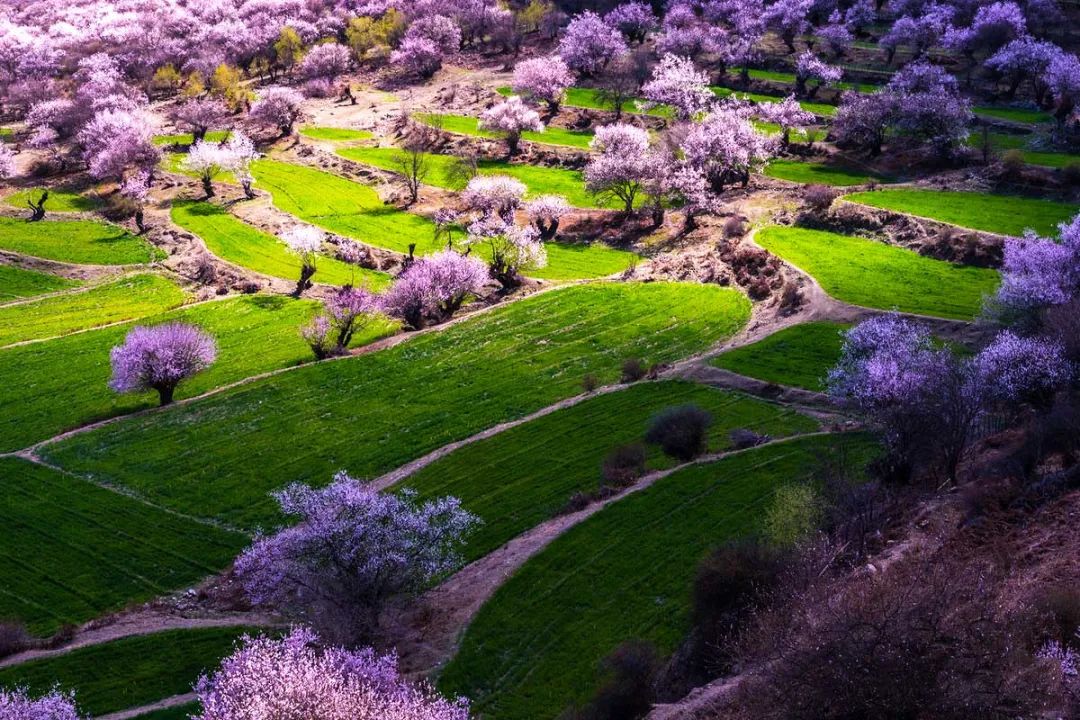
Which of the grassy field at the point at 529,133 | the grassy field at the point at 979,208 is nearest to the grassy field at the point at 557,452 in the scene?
the grassy field at the point at 979,208

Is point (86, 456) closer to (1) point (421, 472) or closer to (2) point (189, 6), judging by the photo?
(1) point (421, 472)

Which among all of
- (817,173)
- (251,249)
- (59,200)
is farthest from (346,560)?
(59,200)

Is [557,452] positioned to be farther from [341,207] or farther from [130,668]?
[341,207]

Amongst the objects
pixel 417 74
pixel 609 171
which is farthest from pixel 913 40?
pixel 417 74

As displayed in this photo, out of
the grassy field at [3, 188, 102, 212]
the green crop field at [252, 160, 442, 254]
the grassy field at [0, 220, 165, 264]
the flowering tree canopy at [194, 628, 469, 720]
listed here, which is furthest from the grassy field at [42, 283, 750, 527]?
the grassy field at [3, 188, 102, 212]

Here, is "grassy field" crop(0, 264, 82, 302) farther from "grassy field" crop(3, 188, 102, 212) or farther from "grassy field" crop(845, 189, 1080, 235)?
"grassy field" crop(845, 189, 1080, 235)

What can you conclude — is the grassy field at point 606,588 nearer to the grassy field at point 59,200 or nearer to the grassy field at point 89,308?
the grassy field at point 89,308
